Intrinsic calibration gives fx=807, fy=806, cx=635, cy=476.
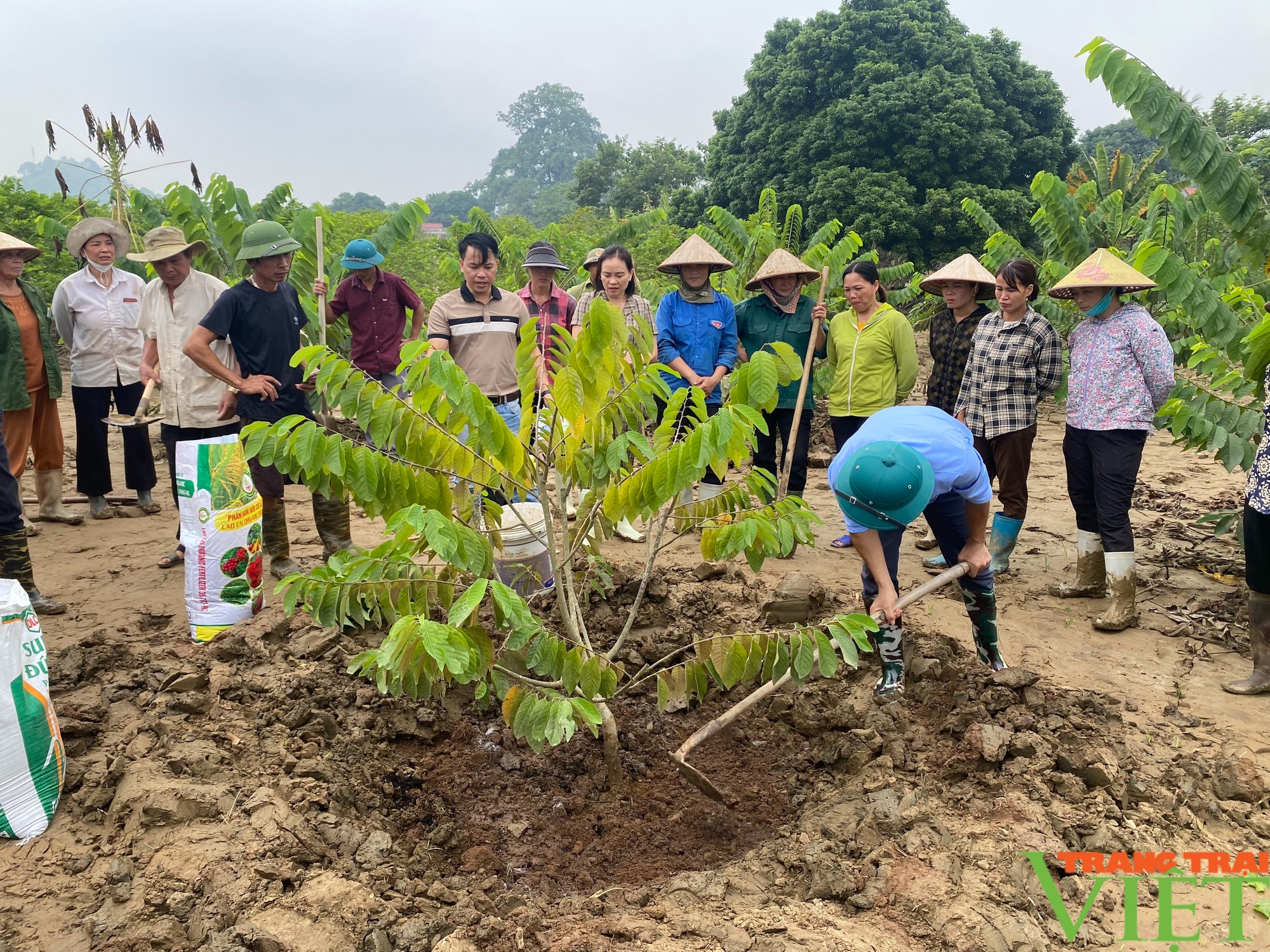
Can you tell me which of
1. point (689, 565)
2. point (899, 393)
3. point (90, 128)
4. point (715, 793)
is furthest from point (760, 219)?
point (715, 793)

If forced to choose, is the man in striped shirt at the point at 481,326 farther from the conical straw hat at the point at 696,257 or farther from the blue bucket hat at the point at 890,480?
the blue bucket hat at the point at 890,480

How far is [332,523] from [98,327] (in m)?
2.69

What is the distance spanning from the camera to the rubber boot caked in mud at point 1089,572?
Answer: 4.85m

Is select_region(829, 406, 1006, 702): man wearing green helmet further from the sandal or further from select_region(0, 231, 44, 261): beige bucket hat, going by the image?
select_region(0, 231, 44, 261): beige bucket hat

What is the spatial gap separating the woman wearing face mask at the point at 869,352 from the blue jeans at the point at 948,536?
5.39 ft

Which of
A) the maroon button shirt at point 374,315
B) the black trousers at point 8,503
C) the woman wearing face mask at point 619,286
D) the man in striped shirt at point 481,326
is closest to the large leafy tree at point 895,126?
the woman wearing face mask at point 619,286

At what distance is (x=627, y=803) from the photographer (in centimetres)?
313

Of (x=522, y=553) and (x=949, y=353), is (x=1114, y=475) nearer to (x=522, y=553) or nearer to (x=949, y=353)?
(x=949, y=353)

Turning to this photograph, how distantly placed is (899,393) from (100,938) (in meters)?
4.95

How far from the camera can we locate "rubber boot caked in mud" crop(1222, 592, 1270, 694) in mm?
3705

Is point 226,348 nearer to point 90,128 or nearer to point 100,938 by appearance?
point 100,938

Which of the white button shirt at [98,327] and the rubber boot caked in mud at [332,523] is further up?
the white button shirt at [98,327]

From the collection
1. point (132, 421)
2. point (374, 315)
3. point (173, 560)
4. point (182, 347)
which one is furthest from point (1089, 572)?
point (132, 421)

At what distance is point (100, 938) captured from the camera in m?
2.24
